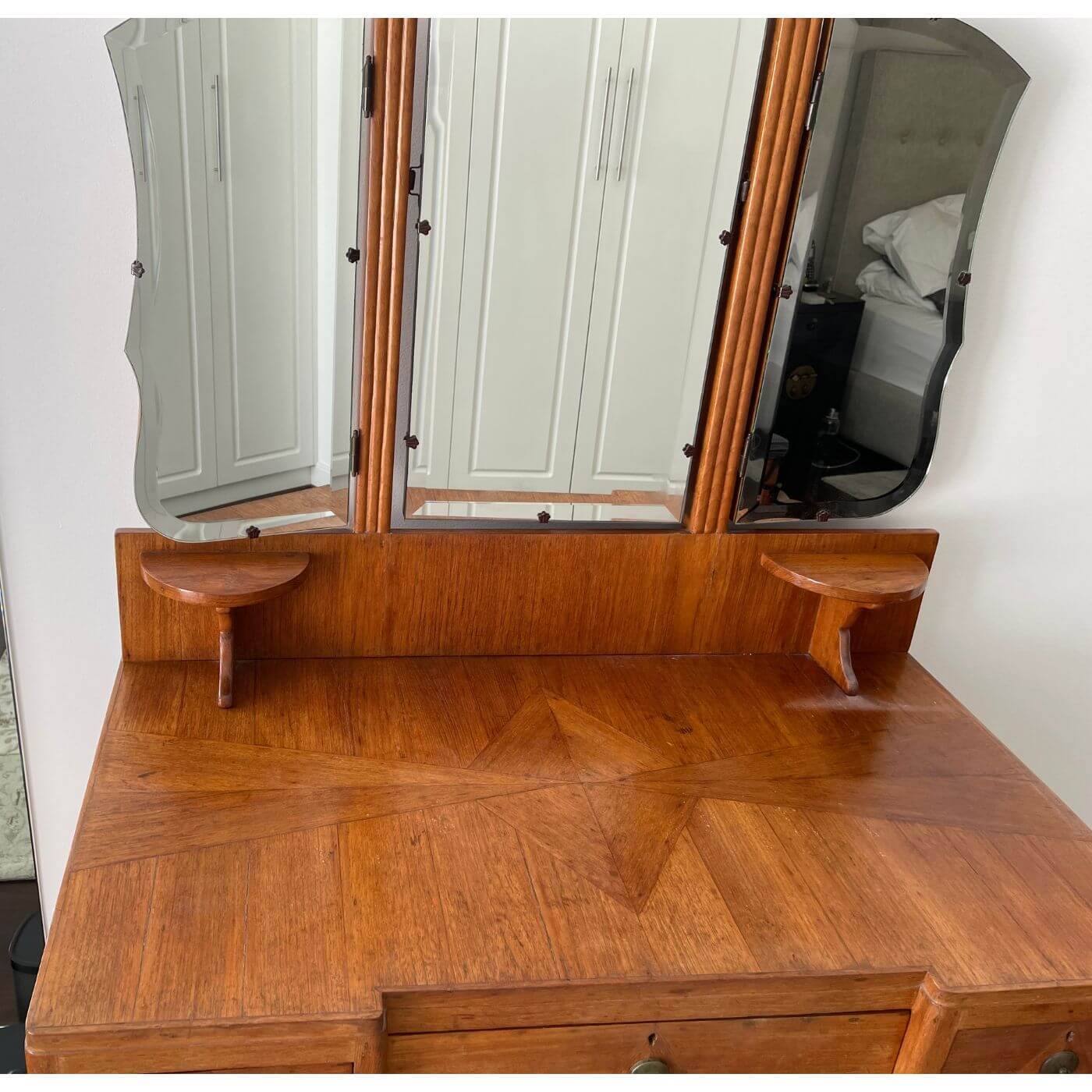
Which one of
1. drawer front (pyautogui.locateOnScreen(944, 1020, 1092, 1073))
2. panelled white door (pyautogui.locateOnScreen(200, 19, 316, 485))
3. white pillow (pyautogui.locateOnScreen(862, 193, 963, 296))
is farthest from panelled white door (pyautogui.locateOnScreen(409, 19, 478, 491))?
drawer front (pyautogui.locateOnScreen(944, 1020, 1092, 1073))

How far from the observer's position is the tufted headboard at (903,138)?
1.28 m

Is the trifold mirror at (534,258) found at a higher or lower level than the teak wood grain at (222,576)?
higher

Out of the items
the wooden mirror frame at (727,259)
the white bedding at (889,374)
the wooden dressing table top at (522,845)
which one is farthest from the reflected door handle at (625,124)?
the wooden dressing table top at (522,845)

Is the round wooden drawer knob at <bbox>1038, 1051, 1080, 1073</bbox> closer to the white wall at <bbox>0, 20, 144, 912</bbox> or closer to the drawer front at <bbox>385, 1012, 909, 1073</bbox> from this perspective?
the drawer front at <bbox>385, 1012, 909, 1073</bbox>

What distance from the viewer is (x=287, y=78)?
1.15m

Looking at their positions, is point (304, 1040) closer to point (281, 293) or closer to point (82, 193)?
point (281, 293)

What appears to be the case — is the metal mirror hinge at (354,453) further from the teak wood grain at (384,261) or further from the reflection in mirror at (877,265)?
the reflection in mirror at (877,265)

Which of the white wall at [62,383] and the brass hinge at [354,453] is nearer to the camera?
the white wall at [62,383]

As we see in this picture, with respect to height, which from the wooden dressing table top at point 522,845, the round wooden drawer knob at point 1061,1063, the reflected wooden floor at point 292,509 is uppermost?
the reflected wooden floor at point 292,509

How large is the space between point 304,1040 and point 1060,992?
690mm

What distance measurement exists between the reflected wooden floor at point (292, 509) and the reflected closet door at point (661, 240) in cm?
29

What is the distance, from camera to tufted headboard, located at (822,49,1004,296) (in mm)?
1278

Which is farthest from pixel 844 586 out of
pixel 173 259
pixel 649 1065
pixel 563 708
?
pixel 173 259
